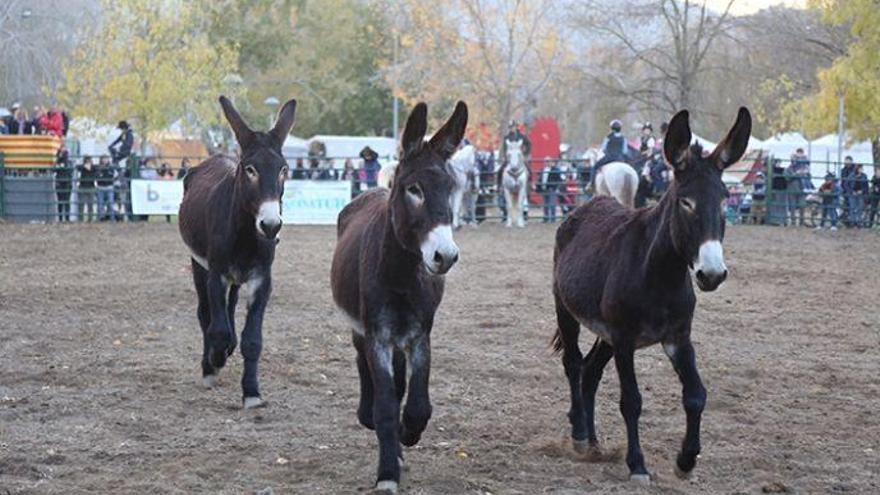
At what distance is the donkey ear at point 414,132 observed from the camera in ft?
19.8

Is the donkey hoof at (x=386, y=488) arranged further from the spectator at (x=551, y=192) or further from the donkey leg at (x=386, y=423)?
the spectator at (x=551, y=192)

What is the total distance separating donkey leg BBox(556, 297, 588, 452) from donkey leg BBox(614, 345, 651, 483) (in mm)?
679

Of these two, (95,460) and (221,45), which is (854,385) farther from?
(221,45)

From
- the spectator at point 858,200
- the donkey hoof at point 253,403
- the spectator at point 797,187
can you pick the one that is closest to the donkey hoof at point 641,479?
the donkey hoof at point 253,403

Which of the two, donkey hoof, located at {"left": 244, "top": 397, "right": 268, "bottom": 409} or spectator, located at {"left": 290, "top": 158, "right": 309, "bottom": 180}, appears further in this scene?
spectator, located at {"left": 290, "top": 158, "right": 309, "bottom": 180}

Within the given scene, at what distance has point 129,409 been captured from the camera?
8.05m

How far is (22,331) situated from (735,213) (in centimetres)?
2117

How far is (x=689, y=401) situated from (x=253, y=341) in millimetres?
3599

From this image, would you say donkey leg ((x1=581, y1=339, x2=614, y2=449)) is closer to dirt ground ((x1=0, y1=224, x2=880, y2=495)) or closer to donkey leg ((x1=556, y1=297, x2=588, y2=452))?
donkey leg ((x1=556, y1=297, x2=588, y2=452))

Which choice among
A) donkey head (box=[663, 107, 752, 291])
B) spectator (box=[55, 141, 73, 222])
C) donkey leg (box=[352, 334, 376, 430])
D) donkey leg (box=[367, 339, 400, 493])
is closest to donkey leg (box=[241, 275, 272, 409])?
donkey leg (box=[352, 334, 376, 430])

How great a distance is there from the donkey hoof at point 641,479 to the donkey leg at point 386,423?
132cm

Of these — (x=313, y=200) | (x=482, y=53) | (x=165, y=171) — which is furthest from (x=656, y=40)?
(x=165, y=171)

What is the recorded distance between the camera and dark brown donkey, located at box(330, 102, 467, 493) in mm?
5922

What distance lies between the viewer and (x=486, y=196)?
29.4 metres
